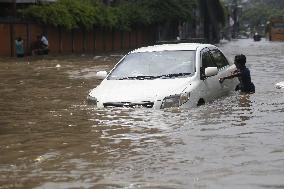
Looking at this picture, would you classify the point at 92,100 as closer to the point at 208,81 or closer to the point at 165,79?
the point at 165,79

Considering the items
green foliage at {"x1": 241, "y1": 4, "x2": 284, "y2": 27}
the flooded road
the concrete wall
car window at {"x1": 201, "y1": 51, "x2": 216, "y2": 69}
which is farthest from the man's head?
green foliage at {"x1": 241, "y1": 4, "x2": 284, "y2": 27}

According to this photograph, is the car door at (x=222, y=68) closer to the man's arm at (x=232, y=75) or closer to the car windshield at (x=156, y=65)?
the man's arm at (x=232, y=75)

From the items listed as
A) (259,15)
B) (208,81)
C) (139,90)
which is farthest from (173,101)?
(259,15)

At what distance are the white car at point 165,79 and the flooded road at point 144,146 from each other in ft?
0.58

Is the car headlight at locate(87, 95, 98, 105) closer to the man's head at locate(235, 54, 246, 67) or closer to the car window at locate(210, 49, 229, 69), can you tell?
the car window at locate(210, 49, 229, 69)

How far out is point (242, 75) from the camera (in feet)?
38.0

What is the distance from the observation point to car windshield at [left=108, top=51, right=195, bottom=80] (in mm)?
10391

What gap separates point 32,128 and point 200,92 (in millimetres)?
2895

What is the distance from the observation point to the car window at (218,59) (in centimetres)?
1170

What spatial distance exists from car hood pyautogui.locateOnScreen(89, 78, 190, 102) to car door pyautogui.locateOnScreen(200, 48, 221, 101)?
22.0 inches

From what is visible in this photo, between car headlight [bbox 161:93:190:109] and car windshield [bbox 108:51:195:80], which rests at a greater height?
A: car windshield [bbox 108:51:195:80]

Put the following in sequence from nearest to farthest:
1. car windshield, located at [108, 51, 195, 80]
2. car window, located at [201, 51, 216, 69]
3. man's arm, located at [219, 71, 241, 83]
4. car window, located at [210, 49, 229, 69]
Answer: car windshield, located at [108, 51, 195, 80]
car window, located at [201, 51, 216, 69]
man's arm, located at [219, 71, 241, 83]
car window, located at [210, 49, 229, 69]

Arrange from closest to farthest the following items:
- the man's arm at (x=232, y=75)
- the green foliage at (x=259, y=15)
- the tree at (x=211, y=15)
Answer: the man's arm at (x=232, y=75)
the tree at (x=211, y=15)
the green foliage at (x=259, y=15)

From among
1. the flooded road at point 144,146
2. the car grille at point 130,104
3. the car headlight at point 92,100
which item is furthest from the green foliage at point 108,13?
the car grille at point 130,104
